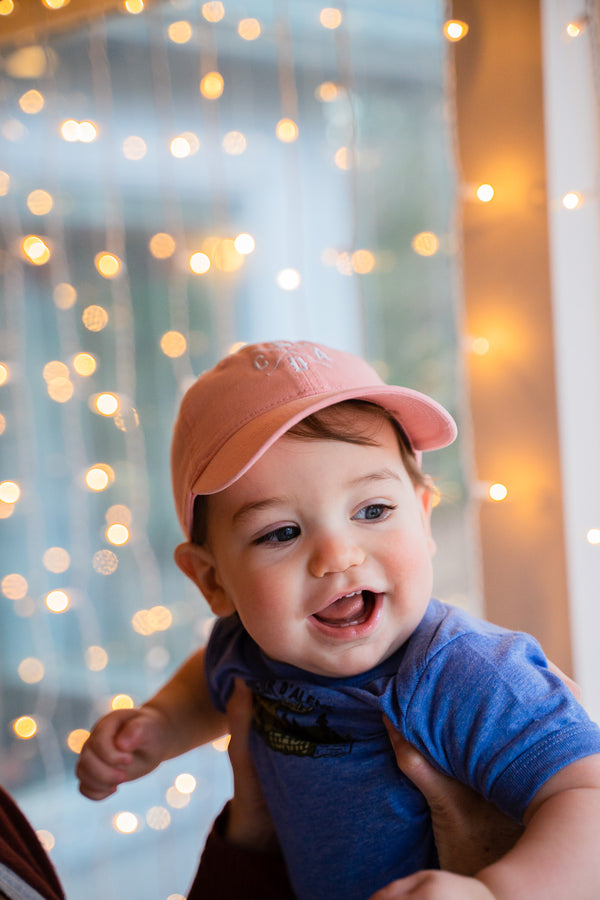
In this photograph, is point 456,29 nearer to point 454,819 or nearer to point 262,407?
point 262,407

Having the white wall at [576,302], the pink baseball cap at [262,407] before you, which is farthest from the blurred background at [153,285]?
the pink baseball cap at [262,407]

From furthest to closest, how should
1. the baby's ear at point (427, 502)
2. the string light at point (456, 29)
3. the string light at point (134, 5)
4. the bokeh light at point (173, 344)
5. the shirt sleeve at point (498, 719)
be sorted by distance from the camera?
the bokeh light at point (173, 344) → the string light at point (134, 5) → the string light at point (456, 29) → the baby's ear at point (427, 502) → the shirt sleeve at point (498, 719)

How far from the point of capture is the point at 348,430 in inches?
35.2

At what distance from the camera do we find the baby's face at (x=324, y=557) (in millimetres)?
850

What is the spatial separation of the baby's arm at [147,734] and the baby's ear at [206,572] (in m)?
0.19

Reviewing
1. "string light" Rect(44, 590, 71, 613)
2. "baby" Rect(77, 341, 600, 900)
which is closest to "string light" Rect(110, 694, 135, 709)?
"string light" Rect(44, 590, 71, 613)

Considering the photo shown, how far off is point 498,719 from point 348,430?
0.33 metres

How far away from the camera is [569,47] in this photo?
3.93ft

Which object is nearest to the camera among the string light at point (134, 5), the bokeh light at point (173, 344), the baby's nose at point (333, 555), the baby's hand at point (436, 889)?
the baby's hand at point (436, 889)

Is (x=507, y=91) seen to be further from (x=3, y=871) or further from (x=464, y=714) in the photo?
(x=3, y=871)

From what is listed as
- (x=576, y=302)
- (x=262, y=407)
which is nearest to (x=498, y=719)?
(x=262, y=407)

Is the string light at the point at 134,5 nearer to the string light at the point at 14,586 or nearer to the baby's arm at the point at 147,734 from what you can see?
the string light at the point at 14,586

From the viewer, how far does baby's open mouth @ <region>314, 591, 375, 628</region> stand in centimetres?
86

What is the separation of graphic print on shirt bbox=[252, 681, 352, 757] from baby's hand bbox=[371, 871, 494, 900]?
26cm
